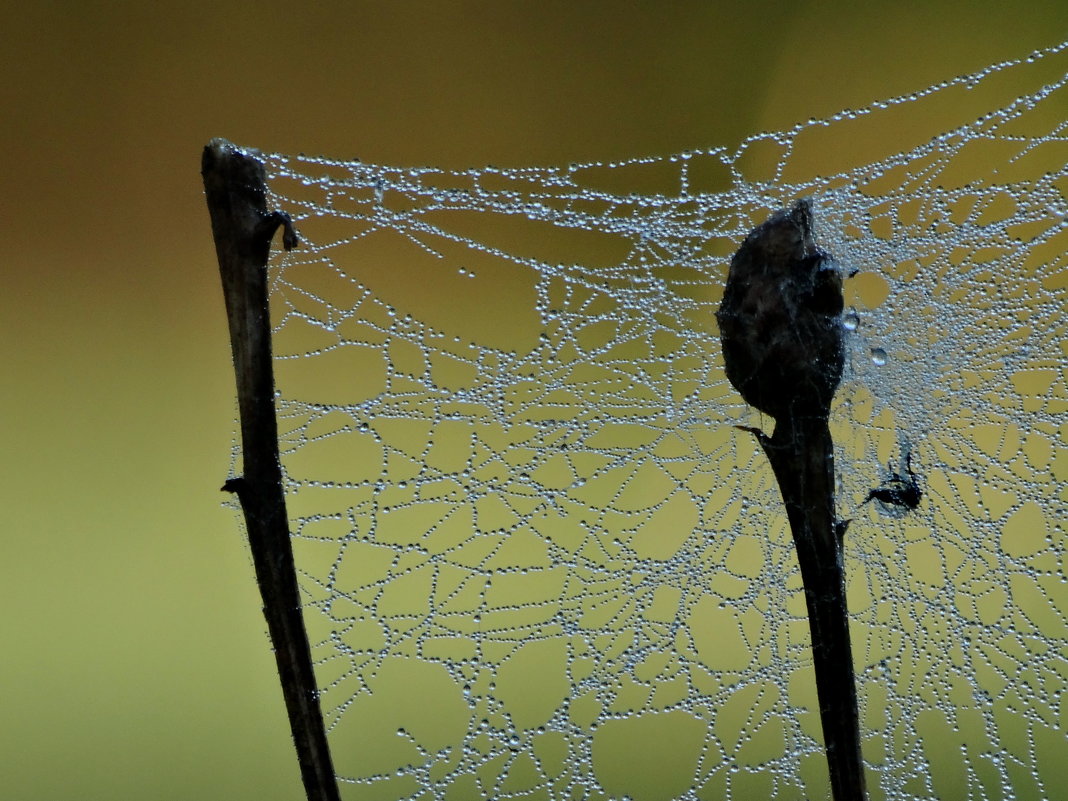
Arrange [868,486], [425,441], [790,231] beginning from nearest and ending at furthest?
[790,231] → [868,486] → [425,441]

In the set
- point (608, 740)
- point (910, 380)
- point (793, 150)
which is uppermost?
point (793, 150)

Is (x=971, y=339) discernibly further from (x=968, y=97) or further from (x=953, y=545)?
(x=968, y=97)

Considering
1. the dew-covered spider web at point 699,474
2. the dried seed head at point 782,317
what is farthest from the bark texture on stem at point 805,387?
the dew-covered spider web at point 699,474

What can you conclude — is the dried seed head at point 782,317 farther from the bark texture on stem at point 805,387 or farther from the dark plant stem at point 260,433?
the dark plant stem at point 260,433

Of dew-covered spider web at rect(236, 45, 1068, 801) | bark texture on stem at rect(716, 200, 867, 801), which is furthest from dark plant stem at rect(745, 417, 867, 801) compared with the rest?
dew-covered spider web at rect(236, 45, 1068, 801)

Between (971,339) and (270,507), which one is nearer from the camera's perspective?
(270,507)

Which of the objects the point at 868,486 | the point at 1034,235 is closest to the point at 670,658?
the point at 868,486

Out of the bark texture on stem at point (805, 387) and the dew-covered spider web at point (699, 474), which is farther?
the dew-covered spider web at point (699, 474)
